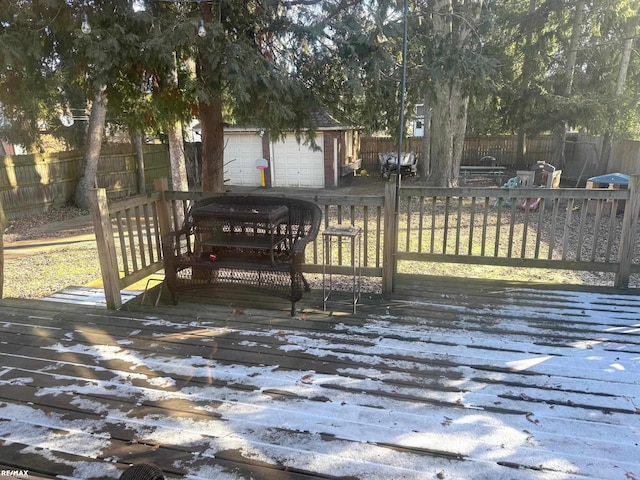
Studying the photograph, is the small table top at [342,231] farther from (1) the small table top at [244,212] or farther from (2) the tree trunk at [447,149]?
(2) the tree trunk at [447,149]

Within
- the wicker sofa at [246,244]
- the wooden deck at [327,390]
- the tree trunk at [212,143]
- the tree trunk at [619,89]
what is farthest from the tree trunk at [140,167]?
the tree trunk at [619,89]

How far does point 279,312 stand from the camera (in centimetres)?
377

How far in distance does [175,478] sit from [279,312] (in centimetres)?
192

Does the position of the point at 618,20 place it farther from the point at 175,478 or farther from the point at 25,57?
the point at 175,478

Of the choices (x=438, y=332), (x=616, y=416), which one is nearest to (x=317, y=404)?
(x=438, y=332)

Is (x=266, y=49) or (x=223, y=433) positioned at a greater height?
(x=266, y=49)

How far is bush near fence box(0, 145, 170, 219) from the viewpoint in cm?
1121

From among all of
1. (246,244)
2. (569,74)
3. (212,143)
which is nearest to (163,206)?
(212,143)

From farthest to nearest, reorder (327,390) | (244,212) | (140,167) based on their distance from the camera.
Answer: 1. (140,167)
2. (244,212)
3. (327,390)

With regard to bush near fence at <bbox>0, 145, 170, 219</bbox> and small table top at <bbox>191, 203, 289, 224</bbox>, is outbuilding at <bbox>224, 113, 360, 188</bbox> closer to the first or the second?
bush near fence at <bbox>0, 145, 170, 219</bbox>

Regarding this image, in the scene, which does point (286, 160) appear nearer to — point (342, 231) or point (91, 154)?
point (91, 154)

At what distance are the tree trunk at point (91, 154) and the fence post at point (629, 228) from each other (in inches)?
476

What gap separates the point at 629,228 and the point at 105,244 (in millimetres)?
4560

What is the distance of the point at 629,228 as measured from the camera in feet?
13.0
